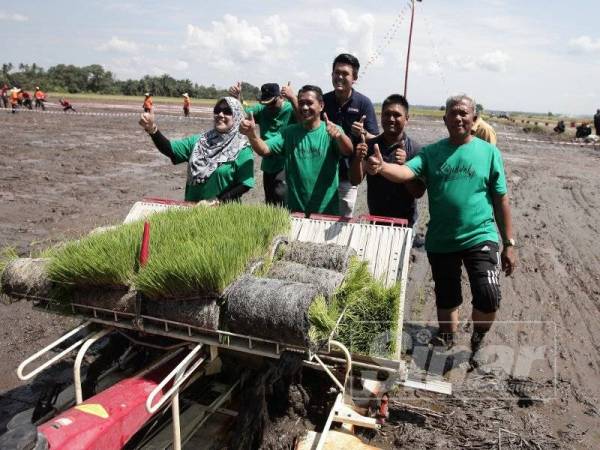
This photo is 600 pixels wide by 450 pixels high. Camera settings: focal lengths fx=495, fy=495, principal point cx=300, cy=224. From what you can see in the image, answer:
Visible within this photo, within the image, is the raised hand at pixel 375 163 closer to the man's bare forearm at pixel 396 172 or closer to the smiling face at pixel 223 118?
the man's bare forearm at pixel 396 172

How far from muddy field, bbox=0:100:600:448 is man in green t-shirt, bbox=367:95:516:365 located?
2.58 feet

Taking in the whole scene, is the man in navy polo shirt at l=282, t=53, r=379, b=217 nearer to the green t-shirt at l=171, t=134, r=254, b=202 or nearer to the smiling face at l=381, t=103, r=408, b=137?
the smiling face at l=381, t=103, r=408, b=137

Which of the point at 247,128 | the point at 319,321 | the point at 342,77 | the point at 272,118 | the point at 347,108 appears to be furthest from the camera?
the point at 272,118

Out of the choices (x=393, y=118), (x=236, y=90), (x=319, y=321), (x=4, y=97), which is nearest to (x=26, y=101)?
(x=4, y=97)

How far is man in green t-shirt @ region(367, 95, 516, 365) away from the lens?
3.73 m

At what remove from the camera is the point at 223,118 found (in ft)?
14.1

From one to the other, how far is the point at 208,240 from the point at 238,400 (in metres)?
1.35

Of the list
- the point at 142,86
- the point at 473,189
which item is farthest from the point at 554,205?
the point at 142,86

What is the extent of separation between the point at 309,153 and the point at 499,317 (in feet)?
9.93

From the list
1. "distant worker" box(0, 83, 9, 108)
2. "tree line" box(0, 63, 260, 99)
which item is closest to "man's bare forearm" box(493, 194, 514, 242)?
"distant worker" box(0, 83, 9, 108)

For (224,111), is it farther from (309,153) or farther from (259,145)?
(309,153)

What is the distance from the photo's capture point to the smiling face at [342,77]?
4730mm

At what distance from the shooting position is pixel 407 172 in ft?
12.6

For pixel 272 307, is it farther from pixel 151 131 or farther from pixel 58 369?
pixel 58 369
